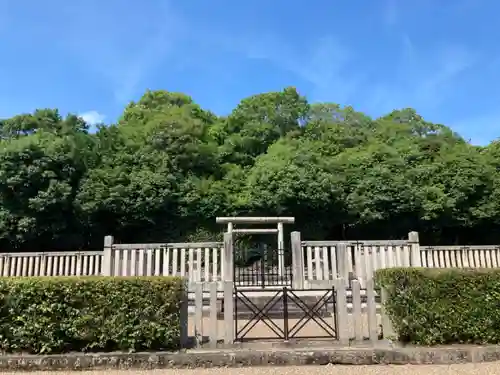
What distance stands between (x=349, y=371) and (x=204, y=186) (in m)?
13.7

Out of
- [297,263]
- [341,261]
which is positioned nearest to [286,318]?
[297,263]

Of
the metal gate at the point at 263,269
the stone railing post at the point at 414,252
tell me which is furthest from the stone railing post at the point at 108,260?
the stone railing post at the point at 414,252

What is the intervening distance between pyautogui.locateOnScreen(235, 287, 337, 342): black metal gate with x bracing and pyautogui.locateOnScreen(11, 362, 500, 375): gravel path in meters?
0.80

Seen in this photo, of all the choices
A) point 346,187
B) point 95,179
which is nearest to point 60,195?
point 95,179

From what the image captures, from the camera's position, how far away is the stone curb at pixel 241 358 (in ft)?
16.7

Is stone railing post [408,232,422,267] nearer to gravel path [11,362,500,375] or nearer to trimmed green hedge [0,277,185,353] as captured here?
gravel path [11,362,500,375]

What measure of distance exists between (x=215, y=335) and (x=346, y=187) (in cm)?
1321

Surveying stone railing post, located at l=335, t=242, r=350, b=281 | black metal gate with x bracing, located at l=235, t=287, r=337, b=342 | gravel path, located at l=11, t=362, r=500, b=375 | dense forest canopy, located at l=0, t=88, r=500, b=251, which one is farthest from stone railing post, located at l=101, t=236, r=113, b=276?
dense forest canopy, located at l=0, t=88, r=500, b=251

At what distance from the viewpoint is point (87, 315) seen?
5.32 meters

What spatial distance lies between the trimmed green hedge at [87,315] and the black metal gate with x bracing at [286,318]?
1100mm

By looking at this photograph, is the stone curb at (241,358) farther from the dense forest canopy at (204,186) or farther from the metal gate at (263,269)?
the dense forest canopy at (204,186)

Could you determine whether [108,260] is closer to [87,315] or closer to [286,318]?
[87,315]

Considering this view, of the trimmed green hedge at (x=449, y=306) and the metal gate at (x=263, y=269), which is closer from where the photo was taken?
the trimmed green hedge at (x=449, y=306)

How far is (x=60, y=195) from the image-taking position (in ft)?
52.4
